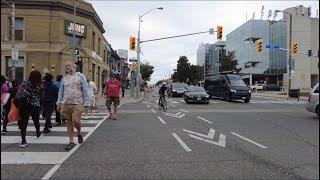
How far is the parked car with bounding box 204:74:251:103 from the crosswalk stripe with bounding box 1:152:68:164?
1012 inches

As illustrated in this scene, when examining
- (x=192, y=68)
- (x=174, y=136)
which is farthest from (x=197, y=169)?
(x=192, y=68)

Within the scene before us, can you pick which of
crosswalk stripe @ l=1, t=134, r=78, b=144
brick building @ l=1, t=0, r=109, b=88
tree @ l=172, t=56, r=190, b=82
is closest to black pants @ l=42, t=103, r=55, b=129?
crosswalk stripe @ l=1, t=134, r=78, b=144

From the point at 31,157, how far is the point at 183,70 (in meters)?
109

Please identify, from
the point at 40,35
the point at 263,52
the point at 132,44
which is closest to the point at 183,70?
the point at 263,52

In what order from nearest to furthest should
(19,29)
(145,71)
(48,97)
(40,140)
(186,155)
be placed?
(186,155)
(40,140)
(48,97)
(19,29)
(145,71)

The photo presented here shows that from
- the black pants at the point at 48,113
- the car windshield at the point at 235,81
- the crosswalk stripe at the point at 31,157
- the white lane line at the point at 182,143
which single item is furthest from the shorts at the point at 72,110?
the car windshield at the point at 235,81

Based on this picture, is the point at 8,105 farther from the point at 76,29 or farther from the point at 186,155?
the point at 76,29

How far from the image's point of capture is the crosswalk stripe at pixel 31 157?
8598 mm

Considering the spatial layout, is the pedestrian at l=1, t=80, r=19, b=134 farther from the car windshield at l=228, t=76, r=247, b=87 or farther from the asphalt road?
the car windshield at l=228, t=76, r=247, b=87

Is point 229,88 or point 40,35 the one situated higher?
point 40,35

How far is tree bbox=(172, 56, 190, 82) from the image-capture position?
117312 millimetres

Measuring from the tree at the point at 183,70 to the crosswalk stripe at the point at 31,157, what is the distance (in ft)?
348

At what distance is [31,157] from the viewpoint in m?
9.04

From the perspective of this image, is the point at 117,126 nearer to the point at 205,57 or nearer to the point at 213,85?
the point at 213,85
